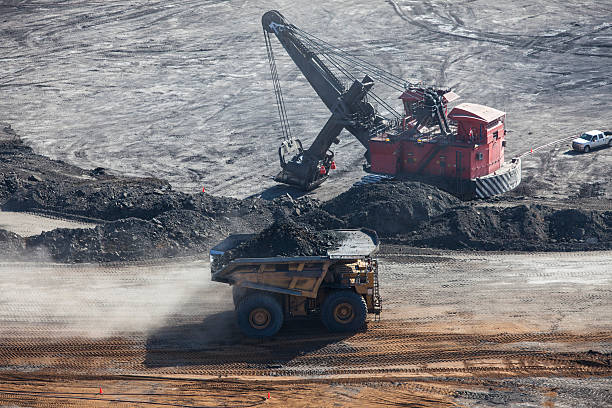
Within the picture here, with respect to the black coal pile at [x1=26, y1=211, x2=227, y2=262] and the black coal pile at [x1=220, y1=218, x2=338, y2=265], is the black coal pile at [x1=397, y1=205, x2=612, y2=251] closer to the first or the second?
the black coal pile at [x1=26, y1=211, x2=227, y2=262]

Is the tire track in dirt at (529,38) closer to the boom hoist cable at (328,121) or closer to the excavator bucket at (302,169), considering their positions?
the boom hoist cable at (328,121)

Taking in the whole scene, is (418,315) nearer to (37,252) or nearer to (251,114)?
(37,252)

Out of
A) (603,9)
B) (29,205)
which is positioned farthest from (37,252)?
(603,9)

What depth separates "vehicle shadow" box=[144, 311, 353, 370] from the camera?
16.6m

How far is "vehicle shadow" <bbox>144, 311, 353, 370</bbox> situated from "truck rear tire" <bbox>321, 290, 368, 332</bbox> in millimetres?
266

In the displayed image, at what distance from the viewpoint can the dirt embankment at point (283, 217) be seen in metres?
22.8

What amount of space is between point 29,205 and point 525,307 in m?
17.4

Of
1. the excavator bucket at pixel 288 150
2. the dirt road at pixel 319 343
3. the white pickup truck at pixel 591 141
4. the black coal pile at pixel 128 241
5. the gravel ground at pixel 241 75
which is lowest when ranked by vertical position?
the dirt road at pixel 319 343

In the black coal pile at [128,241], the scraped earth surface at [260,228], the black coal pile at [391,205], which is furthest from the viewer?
the black coal pile at [391,205]

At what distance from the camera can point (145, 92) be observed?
4394 cm

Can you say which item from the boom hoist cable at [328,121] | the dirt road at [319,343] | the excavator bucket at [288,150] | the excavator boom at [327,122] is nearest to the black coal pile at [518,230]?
the dirt road at [319,343]

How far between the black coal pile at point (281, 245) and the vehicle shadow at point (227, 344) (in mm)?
1764

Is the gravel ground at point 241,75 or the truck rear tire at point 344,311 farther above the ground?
the gravel ground at point 241,75

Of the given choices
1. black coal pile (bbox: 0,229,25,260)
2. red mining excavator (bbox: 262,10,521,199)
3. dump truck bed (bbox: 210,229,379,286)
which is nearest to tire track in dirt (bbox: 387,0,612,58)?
red mining excavator (bbox: 262,10,521,199)
